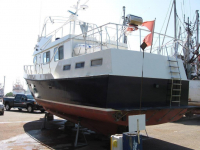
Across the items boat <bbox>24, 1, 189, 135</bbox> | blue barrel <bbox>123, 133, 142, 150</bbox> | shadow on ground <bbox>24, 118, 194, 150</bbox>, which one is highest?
boat <bbox>24, 1, 189, 135</bbox>

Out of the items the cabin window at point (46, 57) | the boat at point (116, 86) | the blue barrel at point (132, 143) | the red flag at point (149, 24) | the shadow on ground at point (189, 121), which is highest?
the red flag at point (149, 24)

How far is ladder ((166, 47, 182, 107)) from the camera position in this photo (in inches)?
246

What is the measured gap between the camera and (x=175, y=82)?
6.36 metres

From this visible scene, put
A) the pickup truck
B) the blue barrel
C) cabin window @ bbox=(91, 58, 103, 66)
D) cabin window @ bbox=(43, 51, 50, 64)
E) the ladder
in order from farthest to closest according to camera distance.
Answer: the pickup truck, cabin window @ bbox=(43, 51, 50, 64), the ladder, cabin window @ bbox=(91, 58, 103, 66), the blue barrel

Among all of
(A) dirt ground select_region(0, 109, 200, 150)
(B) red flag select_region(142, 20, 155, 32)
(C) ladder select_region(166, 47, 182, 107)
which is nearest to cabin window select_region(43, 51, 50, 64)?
(A) dirt ground select_region(0, 109, 200, 150)

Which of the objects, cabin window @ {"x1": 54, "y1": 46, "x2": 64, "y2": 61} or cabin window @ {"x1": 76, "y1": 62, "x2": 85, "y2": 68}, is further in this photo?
cabin window @ {"x1": 54, "y1": 46, "x2": 64, "y2": 61}

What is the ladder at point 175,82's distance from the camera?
6250mm

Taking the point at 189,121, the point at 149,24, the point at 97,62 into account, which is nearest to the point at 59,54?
the point at 97,62

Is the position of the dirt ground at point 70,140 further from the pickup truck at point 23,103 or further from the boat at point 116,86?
the pickup truck at point 23,103

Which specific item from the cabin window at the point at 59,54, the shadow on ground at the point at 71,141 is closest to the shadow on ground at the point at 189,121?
the shadow on ground at the point at 71,141

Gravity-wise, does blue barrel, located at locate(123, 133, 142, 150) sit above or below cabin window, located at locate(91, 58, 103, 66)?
below

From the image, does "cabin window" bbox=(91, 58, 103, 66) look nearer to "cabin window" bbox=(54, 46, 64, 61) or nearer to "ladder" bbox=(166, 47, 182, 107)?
"ladder" bbox=(166, 47, 182, 107)

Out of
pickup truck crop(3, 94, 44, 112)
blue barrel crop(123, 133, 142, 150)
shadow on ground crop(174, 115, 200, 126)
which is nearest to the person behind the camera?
blue barrel crop(123, 133, 142, 150)

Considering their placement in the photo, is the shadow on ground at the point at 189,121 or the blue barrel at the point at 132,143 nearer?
the blue barrel at the point at 132,143
